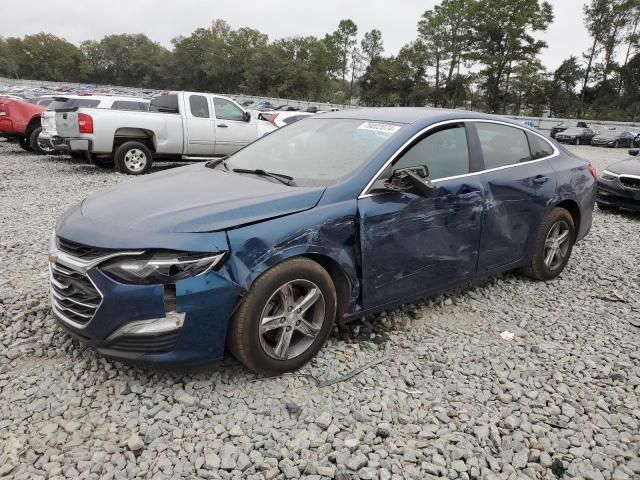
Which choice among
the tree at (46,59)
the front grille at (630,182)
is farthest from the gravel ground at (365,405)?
the tree at (46,59)

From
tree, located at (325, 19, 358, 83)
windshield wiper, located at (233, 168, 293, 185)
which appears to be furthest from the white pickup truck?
tree, located at (325, 19, 358, 83)

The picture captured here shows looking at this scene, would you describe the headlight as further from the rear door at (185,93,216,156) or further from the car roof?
the rear door at (185,93,216,156)

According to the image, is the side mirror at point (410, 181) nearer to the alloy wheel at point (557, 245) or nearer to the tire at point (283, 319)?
the tire at point (283, 319)

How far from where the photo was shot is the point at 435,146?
353 cm

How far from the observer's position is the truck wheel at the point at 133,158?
9.97 m

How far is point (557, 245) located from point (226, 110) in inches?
329

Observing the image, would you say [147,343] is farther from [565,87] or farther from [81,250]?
[565,87]

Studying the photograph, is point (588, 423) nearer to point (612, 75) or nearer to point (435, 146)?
point (435, 146)

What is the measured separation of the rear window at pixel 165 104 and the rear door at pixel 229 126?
87 centimetres

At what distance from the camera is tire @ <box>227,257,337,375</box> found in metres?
2.62

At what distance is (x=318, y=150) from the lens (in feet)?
11.5

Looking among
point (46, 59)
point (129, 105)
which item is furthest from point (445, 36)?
point (46, 59)

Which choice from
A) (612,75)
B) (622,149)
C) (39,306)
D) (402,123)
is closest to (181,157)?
(39,306)

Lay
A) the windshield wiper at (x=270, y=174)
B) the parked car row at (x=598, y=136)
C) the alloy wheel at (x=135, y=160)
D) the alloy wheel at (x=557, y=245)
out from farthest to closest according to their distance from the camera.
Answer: the parked car row at (x=598, y=136) → the alloy wheel at (x=135, y=160) → the alloy wheel at (x=557, y=245) → the windshield wiper at (x=270, y=174)
